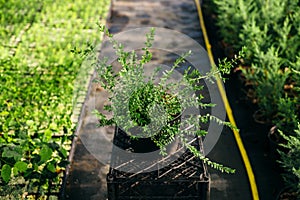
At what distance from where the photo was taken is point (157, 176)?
15.9 ft

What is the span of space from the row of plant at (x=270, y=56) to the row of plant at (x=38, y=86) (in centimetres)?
269

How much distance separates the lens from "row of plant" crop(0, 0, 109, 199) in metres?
5.50

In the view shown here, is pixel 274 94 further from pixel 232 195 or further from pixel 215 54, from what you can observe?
pixel 215 54

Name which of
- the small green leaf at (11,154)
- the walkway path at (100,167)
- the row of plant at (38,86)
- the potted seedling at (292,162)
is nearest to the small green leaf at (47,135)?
the row of plant at (38,86)

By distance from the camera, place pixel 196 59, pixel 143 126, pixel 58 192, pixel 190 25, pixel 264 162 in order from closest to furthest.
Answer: pixel 143 126, pixel 58 192, pixel 264 162, pixel 196 59, pixel 190 25

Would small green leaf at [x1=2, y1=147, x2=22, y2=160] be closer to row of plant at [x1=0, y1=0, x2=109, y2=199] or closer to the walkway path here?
row of plant at [x1=0, y1=0, x2=109, y2=199]

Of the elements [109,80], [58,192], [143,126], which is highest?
[109,80]

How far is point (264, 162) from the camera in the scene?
21.4 feet

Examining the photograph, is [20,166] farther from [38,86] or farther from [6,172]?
[38,86]

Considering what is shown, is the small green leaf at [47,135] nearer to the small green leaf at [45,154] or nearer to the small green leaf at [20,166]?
the small green leaf at [45,154]

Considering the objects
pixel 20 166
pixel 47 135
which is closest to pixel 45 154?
pixel 20 166

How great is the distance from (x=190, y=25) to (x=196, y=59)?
62.7 inches

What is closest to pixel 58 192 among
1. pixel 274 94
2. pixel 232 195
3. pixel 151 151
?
pixel 151 151

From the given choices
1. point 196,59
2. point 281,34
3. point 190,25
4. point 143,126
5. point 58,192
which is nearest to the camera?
point 143,126
